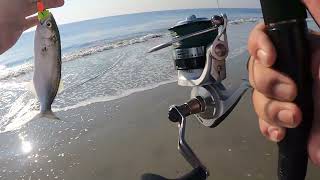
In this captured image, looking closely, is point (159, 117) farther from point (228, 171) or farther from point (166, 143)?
point (228, 171)

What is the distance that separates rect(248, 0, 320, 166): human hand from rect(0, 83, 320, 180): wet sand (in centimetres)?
287

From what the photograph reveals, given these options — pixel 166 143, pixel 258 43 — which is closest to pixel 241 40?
pixel 166 143

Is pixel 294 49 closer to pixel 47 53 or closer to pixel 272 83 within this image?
pixel 272 83

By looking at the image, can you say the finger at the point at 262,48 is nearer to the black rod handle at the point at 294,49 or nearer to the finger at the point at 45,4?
the black rod handle at the point at 294,49

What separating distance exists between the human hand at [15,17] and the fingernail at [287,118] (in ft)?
6.47

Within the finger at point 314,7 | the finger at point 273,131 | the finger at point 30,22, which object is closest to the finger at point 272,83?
the finger at point 273,131

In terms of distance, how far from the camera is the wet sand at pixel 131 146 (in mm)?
4676

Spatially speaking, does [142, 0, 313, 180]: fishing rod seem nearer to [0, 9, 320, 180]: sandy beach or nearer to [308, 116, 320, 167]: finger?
[308, 116, 320, 167]: finger

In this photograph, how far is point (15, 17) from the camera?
3.03 m

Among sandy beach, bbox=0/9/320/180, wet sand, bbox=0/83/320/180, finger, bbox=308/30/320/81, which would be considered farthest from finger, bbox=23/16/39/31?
finger, bbox=308/30/320/81

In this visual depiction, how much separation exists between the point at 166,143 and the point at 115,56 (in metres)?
8.56

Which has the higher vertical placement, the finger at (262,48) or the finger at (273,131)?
the finger at (262,48)

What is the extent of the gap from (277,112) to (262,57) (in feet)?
0.76

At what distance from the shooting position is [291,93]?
4.50 ft
